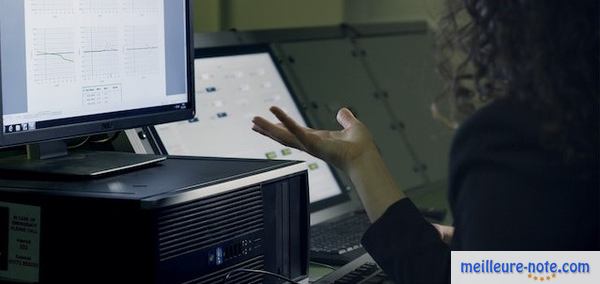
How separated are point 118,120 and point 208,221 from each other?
262mm

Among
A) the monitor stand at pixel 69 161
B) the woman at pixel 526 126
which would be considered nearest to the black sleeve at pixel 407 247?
the woman at pixel 526 126

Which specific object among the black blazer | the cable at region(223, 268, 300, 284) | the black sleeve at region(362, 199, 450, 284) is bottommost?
the cable at region(223, 268, 300, 284)

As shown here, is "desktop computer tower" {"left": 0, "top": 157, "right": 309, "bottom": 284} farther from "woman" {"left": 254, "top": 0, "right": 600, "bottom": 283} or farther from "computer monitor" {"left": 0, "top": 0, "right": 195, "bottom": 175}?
"woman" {"left": 254, "top": 0, "right": 600, "bottom": 283}

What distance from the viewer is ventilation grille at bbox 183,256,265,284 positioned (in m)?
1.35

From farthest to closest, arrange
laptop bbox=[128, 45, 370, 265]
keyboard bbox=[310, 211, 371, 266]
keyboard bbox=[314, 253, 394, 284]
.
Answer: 1. laptop bbox=[128, 45, 370, 265]
2. keyboard bbox=[310, 211, 371, 266]
3. keyboard bbox=[314, 253, 394, 284]

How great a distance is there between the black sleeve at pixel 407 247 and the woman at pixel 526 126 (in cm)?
10

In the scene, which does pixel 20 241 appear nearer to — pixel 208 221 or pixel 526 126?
pixel 208 221

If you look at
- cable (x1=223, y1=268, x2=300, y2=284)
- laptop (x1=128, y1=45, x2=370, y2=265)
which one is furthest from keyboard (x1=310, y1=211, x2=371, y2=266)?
cable (x1=223, y1=268, x2=300, y2=284)

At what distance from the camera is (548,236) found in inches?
45.2

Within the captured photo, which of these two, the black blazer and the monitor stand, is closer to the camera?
the black blazer

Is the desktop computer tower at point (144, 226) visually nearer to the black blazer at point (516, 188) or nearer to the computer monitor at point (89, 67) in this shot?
the computer monitor at point (89, 67)

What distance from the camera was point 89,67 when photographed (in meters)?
1.45

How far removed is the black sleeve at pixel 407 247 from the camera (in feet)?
4.23

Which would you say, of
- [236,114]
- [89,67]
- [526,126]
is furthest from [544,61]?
[236,114]
